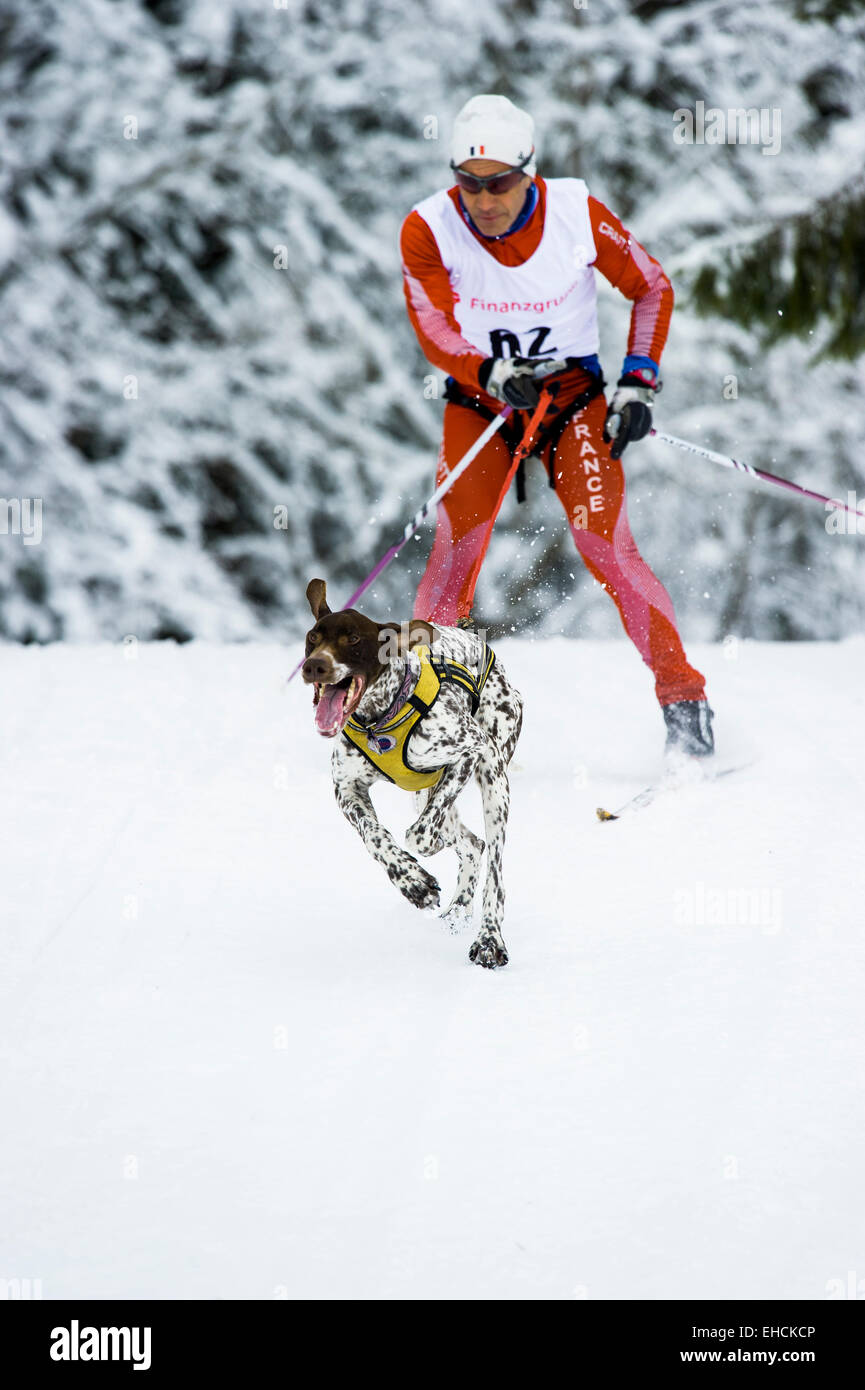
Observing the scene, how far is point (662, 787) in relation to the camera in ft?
16.3

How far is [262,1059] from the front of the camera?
9.50 feet

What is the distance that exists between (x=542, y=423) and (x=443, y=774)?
6.38 feet

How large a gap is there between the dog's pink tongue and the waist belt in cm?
203

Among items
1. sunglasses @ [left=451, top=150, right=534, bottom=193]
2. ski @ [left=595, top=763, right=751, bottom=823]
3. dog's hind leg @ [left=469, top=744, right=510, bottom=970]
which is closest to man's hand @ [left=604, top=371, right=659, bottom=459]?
sunglasses @ [left=451, top=150, right=534, bottom=193]

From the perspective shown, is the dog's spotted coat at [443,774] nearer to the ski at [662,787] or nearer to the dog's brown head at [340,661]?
the dog's brown head at [340,661]

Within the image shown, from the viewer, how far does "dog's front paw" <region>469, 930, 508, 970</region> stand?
3.42 metres

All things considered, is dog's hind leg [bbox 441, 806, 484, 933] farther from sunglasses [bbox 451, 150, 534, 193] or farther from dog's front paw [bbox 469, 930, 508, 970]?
sunglasses [bbox 451, 150, 534, 193]

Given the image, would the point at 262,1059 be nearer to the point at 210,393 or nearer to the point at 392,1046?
the point at 392,1046

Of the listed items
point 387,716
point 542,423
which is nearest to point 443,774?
point 387,716

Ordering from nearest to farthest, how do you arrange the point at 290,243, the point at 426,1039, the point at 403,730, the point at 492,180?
the point at 426,1039, the point at 403,730, the point at 492,180, the point at 290,243

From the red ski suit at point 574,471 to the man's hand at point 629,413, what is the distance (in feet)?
0.35

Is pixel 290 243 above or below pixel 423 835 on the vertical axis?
above

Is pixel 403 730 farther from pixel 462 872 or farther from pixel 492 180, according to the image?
pixel 492 180

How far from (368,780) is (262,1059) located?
0.90 metres
